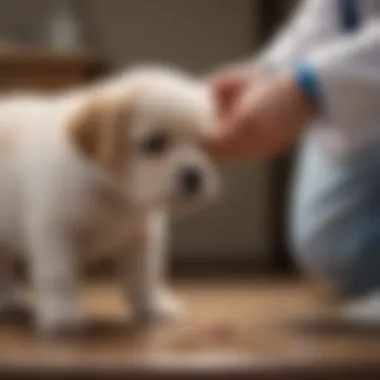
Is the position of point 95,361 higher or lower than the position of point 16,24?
lower

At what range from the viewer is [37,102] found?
0.88m

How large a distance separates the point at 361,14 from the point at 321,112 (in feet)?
0.51

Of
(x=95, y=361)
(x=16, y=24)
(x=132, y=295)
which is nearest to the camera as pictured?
(x=95, y=361)

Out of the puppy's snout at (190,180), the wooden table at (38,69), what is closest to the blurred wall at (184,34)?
the wooden table at (38,69)

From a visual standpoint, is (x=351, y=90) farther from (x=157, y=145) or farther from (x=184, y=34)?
(x=184, y=34)

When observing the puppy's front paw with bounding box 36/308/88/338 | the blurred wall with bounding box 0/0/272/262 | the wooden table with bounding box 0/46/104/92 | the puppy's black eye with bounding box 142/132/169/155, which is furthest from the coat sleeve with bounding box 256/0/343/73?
the blurred wall with bounding box 0/0/272/262

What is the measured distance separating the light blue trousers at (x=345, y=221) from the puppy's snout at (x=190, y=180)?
0.15 metres

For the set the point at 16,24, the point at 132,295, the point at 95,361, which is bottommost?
the point at 95,361

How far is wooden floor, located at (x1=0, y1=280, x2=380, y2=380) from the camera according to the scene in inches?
Result: 25.6

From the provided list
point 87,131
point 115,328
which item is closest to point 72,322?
point 115,328

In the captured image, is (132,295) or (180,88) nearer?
(180,88)

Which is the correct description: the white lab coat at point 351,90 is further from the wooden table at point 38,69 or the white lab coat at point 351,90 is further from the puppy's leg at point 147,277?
the wooden table at point 38,69

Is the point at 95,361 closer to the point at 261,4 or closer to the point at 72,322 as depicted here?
the point at 72,322

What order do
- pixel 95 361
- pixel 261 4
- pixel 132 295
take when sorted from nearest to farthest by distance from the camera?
pixel 95 361, pixel 132 295, pixel 261 4
